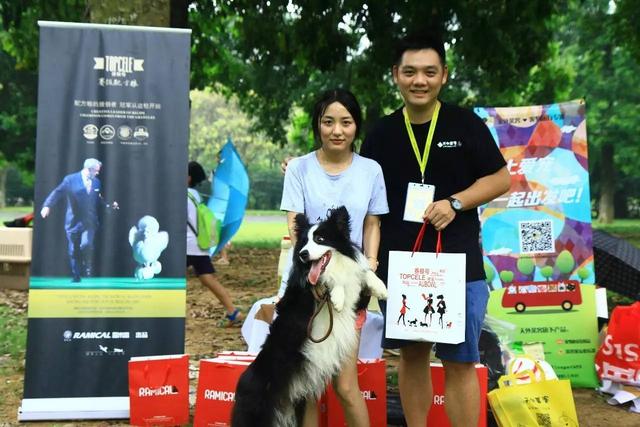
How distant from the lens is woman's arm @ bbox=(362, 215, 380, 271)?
3234 mm

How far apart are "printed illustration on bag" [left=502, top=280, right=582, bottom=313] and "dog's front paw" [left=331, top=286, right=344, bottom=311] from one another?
107 inches

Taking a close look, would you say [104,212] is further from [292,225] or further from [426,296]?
[426,296]

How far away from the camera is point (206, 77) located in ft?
50.0

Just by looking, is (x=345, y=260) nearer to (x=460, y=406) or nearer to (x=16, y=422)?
(x=460, y=406)

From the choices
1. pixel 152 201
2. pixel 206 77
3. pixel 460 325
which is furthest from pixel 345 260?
pixel 206 77

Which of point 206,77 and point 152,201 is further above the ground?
point 206,77

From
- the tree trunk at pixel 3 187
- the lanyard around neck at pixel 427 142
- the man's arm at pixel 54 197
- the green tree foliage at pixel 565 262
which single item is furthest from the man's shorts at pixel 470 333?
the tree trunk at pixel 3 187

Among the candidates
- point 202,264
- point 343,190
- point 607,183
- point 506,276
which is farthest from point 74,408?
point 607,183

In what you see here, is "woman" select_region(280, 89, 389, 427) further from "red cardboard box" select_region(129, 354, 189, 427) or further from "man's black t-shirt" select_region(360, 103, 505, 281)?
"red cardboard box" select_region(129, 354, 189, 427)

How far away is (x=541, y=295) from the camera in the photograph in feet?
17.5

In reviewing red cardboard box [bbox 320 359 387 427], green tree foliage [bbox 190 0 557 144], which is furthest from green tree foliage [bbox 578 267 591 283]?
green tree foliage [bbox 190 0 557 144]

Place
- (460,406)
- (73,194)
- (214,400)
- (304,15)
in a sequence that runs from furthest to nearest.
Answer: (304,15) < (73,194) < (214,400) < (460,406)

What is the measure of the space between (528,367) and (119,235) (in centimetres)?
272

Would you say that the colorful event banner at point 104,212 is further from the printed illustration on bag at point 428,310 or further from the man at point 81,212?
the printed illustration on bag at point 428,310
